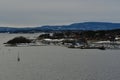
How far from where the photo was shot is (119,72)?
34.2 m

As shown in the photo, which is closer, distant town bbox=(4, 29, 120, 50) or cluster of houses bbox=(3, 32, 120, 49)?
cluster of houses bbox=(3, 32, 120, 49)

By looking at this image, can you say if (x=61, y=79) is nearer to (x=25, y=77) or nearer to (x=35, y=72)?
(x=25, y=77)

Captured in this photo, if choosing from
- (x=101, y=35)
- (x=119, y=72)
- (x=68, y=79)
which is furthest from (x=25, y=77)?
(x=101, y=35)

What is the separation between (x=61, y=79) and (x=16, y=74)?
573 cm

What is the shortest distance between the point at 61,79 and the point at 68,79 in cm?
60

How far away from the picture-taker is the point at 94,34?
4552 inches

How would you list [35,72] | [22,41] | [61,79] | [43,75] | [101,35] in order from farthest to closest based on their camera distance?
1. [101,35]
2. [22,41]
3. [35,72]
4. [43,75]
5. [61,79]

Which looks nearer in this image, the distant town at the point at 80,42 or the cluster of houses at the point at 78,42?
the cluster of houses at the point at 78,42

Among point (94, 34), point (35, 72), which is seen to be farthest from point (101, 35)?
point (35, 72)

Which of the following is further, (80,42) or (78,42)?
(80,42)

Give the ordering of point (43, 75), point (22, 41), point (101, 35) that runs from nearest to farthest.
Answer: point (43, 75) < point (22, 41) < point (101, 35)

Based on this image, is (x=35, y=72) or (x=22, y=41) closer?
(x=35, y=72)

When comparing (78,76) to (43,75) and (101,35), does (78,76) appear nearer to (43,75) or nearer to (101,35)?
(43,75)

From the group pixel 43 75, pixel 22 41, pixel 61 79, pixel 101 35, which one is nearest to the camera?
pixel 61 79
